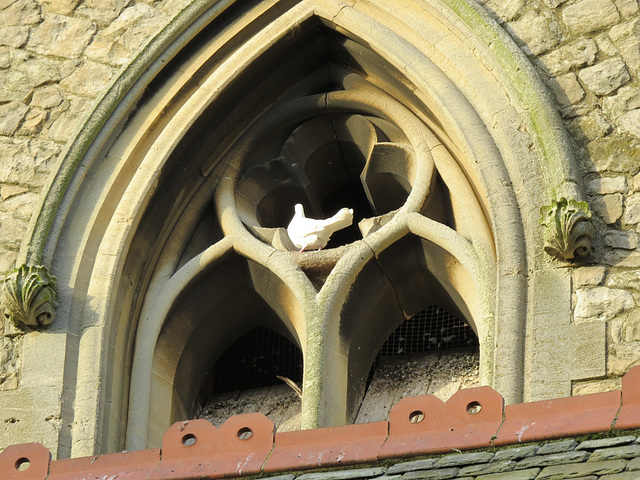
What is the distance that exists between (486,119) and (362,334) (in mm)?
1174

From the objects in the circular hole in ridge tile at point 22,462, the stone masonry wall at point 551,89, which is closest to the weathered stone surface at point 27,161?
the stone masonry wall at point 551,89

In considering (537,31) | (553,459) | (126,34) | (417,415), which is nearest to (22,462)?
(417,415)

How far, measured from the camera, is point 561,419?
610 centimetres

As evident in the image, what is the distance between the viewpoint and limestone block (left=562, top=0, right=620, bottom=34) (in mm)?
8430

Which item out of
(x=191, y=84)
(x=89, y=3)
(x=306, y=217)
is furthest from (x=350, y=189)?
(x=89, y=3)

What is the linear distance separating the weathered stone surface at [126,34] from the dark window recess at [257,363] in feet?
5.19

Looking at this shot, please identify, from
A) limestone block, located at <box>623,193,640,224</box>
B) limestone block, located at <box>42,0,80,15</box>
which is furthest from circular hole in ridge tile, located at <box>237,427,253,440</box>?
limestone block, located at <box>42,0,80,15</box>

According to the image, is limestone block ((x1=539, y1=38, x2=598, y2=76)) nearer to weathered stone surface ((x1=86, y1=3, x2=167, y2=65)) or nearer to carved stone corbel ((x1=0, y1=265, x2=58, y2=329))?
weathered stone surface ((x1=86, y1=3, x2=167, y2=65))

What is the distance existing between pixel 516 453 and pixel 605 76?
8.79 feet

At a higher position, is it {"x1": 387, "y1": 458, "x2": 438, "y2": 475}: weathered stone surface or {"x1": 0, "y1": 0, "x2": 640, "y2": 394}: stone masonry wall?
{"x1": 0, "y1": 0, "x2": 640, "y2": 394}: stone masonry wall

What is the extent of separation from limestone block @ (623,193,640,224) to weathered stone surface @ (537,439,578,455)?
1.89 metres

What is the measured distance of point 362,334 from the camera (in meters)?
8.44

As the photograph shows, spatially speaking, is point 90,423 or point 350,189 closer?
point 90,423

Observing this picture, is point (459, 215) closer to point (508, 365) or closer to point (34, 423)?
point (508, 365)
